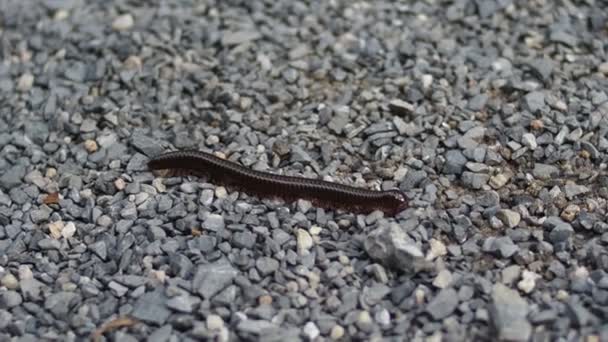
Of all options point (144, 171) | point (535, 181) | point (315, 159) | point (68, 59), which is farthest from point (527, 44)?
point (68, 59)

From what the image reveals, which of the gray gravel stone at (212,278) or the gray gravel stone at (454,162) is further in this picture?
the gray gravel stone at (454,162)

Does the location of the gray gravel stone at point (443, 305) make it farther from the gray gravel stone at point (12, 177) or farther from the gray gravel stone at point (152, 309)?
the gray gravel stone at point (12, 177)

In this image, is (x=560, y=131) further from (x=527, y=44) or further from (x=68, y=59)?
(x=68, y=59)

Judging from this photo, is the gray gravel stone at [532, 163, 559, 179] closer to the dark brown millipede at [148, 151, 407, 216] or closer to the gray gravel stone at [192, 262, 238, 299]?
the dark brown millipede at [148, 151, 407, 216]

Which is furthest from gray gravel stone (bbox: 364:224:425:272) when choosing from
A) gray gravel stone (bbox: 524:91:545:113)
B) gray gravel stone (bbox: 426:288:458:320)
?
gray gravel stone (bbox: 524:91:545:113)

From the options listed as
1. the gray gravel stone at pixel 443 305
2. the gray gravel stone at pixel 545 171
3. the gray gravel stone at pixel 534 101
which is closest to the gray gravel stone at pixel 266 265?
the gray gravel stone at pixel 443 305

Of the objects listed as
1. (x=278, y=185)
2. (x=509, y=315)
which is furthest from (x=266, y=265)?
(x=509, y=315)

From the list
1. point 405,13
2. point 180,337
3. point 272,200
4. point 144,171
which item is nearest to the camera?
point 180,337

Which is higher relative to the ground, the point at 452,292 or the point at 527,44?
the point at 527,44
